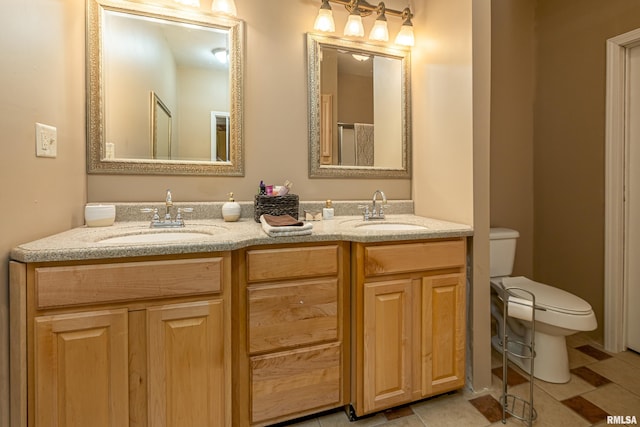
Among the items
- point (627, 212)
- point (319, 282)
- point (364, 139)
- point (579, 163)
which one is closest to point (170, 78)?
point (364, 139)

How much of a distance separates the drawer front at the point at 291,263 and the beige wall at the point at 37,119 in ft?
2.40

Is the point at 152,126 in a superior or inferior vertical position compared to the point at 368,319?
superior

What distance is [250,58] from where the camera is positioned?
1629 mm

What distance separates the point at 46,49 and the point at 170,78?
1.69ft

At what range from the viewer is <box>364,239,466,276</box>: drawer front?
4.04 feet

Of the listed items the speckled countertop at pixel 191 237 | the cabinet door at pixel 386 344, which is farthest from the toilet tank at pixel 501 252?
the cabinet door at pixel 386 344

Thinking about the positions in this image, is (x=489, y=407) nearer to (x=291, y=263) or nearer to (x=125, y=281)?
(x=291, y=263)

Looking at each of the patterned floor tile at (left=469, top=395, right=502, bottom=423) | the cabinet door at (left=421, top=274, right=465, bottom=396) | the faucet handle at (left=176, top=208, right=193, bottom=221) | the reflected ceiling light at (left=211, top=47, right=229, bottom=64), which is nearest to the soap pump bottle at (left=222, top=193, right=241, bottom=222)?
the faucet handle at (left=176, top=208, right=193, bottom=221)

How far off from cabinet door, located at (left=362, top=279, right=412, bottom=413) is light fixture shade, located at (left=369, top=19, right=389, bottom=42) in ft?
4.79

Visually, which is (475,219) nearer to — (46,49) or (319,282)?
(319,282)

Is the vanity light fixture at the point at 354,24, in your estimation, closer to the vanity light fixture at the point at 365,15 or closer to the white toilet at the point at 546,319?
the vanity light fixture at the point at 365,15

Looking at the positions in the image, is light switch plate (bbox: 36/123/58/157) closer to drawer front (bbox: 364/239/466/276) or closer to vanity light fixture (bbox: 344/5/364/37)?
drawer front (bbox: 364/239/466/276)

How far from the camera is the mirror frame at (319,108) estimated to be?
5.67ft

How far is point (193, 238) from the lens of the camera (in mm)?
1167
